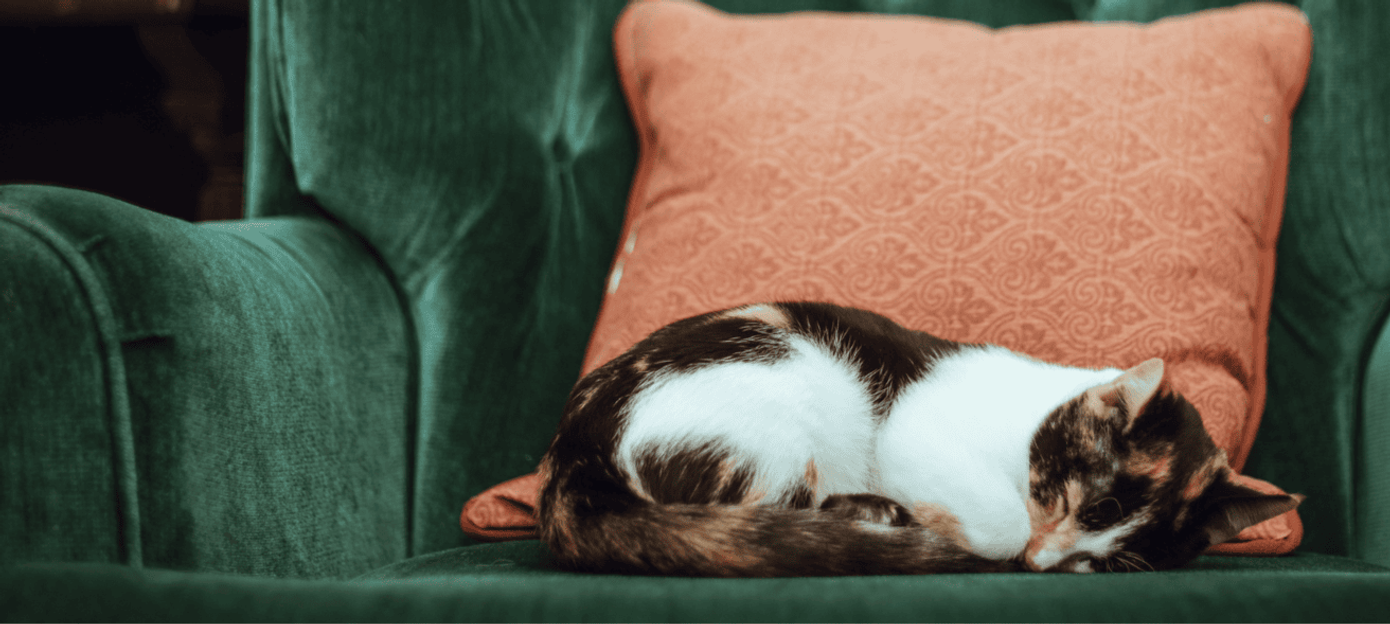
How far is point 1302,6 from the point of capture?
1093 millimetres

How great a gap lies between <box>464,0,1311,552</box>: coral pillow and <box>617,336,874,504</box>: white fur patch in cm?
16

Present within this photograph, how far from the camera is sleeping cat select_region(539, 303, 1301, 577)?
1.92 ft

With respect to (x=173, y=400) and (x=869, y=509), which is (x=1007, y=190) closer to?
(x=869, y=509)

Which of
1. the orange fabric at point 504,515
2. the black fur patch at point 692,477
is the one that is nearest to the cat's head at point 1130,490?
the black fur patch at point 692,477

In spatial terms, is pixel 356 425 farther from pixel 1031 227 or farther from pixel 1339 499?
pixel 1339 499

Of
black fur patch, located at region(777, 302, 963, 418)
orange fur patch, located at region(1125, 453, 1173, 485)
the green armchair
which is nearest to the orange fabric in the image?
the green armchair

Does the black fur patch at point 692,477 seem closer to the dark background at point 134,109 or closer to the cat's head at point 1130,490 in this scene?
the cat's head at point 1130,490

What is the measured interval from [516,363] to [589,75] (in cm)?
48

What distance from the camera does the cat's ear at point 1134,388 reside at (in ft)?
2.23

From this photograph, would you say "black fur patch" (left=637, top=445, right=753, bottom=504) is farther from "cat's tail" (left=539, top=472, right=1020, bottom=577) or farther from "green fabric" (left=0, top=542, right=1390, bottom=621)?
"green fabric" (left=0, top=542, right=1390, bottom=621)

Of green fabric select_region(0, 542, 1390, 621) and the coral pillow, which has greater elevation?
the coral pillow

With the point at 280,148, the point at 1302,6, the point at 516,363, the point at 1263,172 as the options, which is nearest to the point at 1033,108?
the point at 1263,172

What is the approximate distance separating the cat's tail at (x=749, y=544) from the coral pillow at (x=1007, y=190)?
0.36 meters

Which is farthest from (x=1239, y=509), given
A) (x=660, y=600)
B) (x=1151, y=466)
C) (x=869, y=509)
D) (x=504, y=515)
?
(x=504, y=515)
